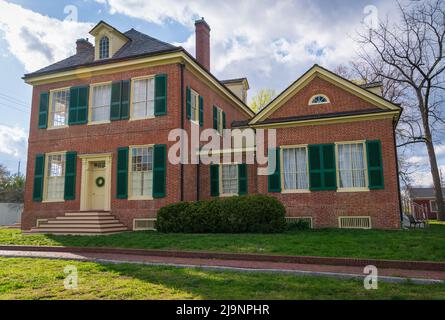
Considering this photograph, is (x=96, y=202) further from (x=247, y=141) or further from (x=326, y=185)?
(x=326, y=185)

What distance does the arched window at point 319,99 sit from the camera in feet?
48.2

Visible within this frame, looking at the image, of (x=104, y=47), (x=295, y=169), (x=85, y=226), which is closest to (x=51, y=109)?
(x=104, y=47)

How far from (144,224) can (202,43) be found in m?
10.6

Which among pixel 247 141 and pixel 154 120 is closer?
pixel 154 120

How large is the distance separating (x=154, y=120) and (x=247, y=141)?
18.2 ft

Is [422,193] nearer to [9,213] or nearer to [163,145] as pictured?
[163,145]

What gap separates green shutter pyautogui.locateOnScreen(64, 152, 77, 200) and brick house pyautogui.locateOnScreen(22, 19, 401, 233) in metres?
0.05

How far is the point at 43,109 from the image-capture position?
674 inches

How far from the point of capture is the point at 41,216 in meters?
16.2

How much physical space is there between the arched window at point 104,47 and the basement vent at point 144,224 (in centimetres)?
803

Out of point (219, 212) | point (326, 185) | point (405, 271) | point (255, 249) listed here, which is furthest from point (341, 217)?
point (405, 271)
